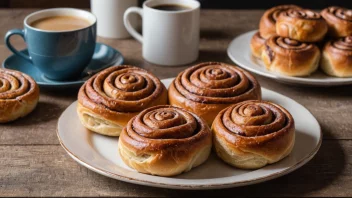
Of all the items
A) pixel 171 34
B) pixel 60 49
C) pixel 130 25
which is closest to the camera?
pixel 60 49

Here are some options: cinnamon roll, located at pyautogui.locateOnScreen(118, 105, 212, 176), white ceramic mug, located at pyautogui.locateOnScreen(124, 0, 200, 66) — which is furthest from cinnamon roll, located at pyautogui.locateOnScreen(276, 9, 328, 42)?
cinnamon roll, located at pyautogui.locateOnScreen(118, 105, 212, 176)

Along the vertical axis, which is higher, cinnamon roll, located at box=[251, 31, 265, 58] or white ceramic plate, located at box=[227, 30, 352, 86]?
cinnamon roll, located at box=[251, 31, 265, 58]

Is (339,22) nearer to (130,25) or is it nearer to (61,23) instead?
(130,25)

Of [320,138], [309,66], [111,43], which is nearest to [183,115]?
[320,138]

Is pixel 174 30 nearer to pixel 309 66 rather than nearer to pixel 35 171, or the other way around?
pixel 309 66

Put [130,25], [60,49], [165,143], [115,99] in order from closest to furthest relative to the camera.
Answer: [165,143], [115,99], [60,49], [130,25]

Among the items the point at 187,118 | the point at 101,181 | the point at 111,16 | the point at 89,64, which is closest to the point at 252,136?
the point at 187,118

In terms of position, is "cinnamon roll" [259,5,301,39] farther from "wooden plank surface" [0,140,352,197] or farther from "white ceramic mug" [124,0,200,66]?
"wooden plank surface" [0,140,352,197]
